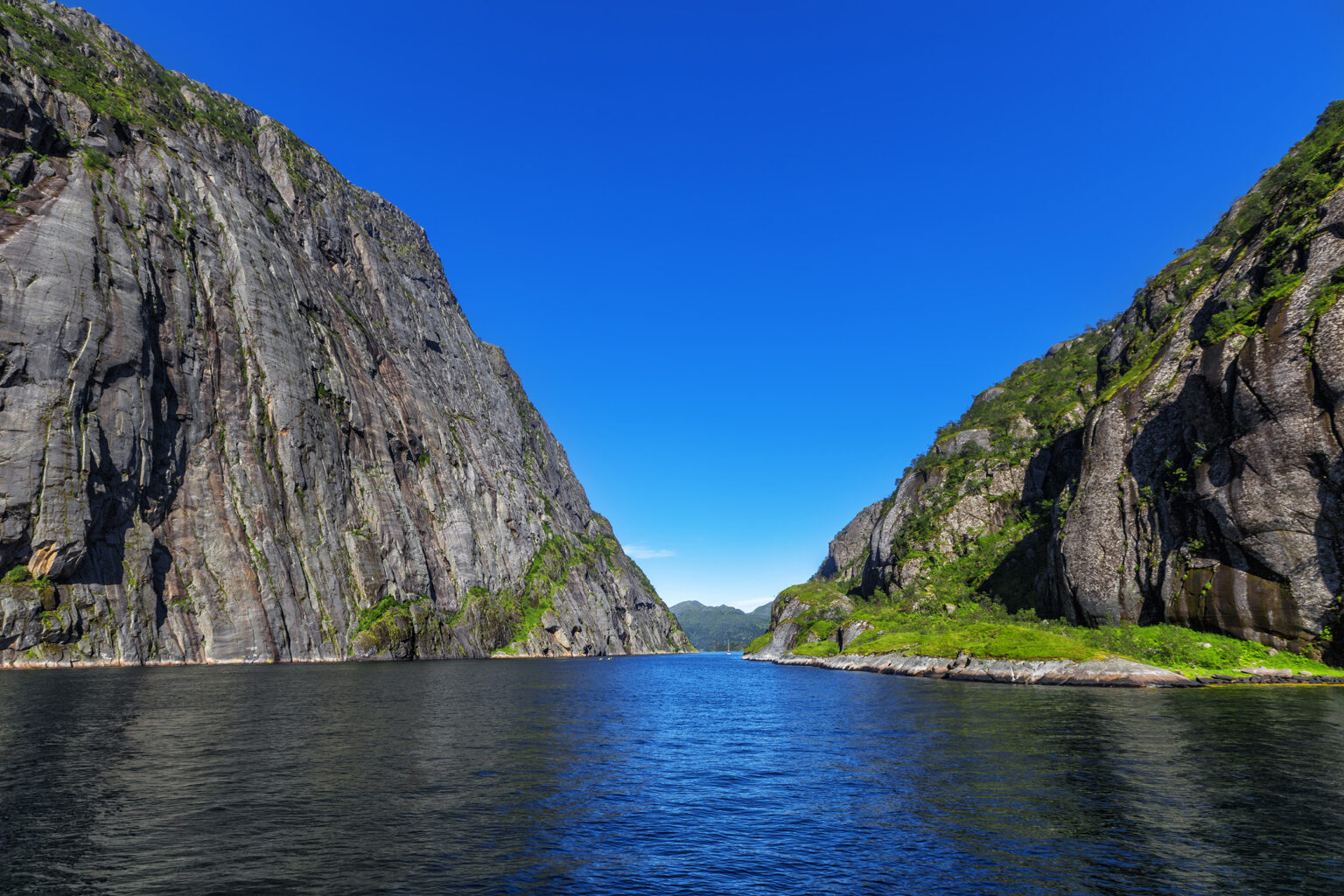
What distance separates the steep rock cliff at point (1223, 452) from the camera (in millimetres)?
57406

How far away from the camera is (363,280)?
17462 cm

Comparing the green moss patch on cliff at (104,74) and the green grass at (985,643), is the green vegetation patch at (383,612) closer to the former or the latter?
the green grass at (985,643)

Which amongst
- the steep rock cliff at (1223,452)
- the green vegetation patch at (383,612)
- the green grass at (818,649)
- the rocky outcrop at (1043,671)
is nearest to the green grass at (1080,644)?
the rocky outcrop at (1043,671)

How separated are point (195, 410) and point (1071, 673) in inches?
4634

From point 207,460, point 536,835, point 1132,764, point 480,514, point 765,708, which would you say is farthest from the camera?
point 480,514

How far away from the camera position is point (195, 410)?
103m

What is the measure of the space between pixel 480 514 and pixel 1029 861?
165 metres

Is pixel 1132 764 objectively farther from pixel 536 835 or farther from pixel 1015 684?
pixel 1015 684

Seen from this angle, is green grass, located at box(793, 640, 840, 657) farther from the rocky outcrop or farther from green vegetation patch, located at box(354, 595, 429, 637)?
green vegetation patch, located at box(354, 595, 429, 637)

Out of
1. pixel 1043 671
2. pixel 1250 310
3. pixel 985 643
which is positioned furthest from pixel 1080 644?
pixel 1250 310

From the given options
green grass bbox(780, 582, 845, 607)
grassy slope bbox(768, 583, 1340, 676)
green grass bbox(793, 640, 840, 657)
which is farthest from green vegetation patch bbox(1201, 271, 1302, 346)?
green grass bbox(780, 582, 845, 607)

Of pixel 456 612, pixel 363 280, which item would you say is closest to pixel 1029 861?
pixel 456 612

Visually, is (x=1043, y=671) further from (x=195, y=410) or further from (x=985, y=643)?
(x=195, y=410)

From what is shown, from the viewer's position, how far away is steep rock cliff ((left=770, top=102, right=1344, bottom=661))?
57.4 m
